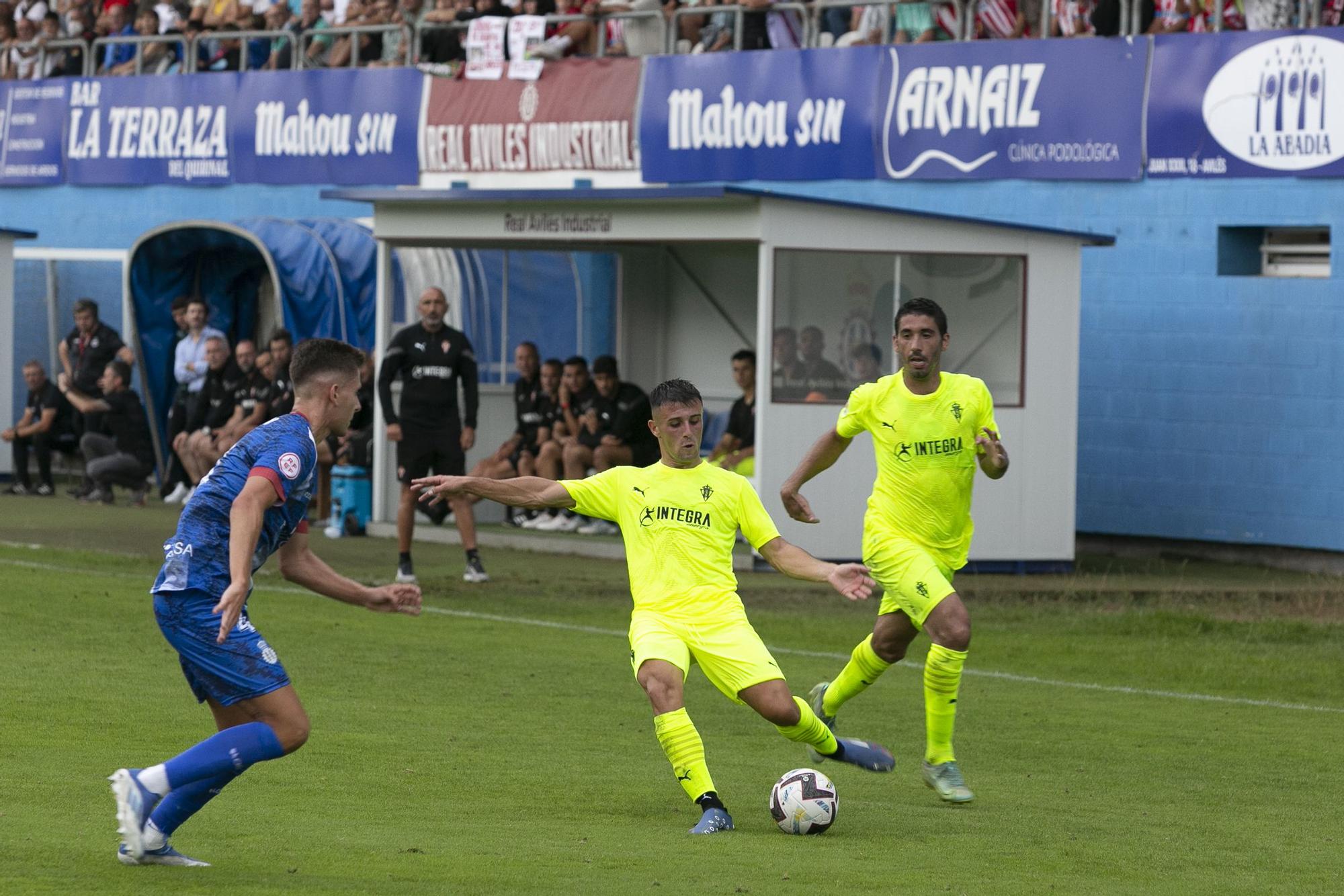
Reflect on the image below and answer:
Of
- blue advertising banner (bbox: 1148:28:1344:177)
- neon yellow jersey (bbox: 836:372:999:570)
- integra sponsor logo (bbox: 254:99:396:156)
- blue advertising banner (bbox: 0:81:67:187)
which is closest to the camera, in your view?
neon yellow jersey (bbox: 836:372:999:570)

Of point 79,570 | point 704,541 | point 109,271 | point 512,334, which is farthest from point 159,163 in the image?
point 704,541

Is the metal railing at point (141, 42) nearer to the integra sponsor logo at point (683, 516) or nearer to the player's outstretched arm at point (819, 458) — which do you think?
the player's outstretched arm at point (819, 458)

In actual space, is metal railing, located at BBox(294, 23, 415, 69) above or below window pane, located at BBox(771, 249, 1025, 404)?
above

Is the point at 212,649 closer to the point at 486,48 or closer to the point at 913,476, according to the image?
the point at 913,476

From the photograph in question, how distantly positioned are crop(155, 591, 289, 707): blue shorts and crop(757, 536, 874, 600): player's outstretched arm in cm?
195

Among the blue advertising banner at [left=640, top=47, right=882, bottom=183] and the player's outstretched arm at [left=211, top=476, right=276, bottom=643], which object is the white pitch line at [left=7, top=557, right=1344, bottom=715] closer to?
the player's outstretched arm at [left=211, top=476, right=276, bottom=643]

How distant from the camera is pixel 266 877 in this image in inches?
258

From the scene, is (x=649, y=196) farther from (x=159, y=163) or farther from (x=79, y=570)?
(x=159, y=163)

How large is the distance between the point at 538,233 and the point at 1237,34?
654 cm

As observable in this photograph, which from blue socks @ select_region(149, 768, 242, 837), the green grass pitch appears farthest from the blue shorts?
the green grass pitch

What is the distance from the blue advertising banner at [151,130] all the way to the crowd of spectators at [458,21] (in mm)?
388

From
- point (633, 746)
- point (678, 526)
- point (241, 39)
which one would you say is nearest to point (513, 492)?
point (678, 526)

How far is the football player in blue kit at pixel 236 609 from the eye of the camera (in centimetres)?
644

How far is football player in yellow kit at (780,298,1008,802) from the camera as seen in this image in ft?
29.8
